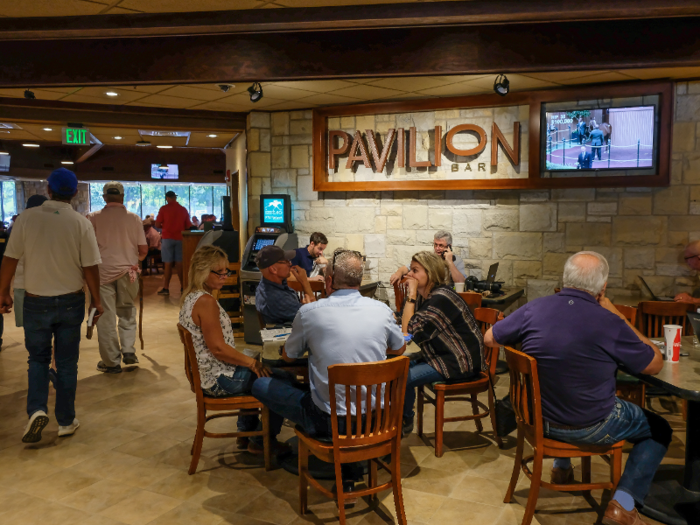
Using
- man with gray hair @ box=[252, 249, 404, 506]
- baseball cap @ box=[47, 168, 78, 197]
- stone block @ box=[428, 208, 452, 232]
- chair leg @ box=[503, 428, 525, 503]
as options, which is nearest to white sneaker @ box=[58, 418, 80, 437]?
baseball cap @ box=[47, 168, 78, 197]

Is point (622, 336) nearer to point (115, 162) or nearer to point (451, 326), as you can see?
point (451, 326)

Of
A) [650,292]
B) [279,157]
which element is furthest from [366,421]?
[279,157]

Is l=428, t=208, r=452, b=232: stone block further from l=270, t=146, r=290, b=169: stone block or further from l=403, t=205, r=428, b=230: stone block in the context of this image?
l=270, t=146, r=290, b=169: stone block

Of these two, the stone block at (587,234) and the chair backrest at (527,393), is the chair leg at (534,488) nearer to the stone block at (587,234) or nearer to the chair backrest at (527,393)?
the chair backrest at (527,393)

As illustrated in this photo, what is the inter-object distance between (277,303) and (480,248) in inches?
113

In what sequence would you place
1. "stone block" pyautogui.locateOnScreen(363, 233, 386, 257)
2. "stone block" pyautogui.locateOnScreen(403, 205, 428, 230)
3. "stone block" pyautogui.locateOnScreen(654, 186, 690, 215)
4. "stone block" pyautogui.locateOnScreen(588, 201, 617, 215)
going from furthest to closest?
"stone block" pyautogui.locateOnScreen(363, 233, 386, 257), "stone block" pyautogui.locateOnScreen(403, 205, 428, 230), "stone block" pyautogui.locateOnScreen(588, 201, 617, 215), "stone block" pyautogui.locateOnScreen(654, 186, 690, 215)

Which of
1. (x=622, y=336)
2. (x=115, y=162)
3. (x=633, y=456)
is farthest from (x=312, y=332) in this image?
(x=115, y=162)

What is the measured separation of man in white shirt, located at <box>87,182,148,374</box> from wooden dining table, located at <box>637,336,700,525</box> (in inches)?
173

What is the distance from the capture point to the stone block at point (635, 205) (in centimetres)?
543

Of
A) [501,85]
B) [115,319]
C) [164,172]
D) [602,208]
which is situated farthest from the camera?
[164,172]

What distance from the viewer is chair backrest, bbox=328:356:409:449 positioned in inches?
94.2

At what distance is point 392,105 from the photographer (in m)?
6.28

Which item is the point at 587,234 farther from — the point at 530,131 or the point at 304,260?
the point at 304,260

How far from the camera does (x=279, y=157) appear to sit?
699 cm
